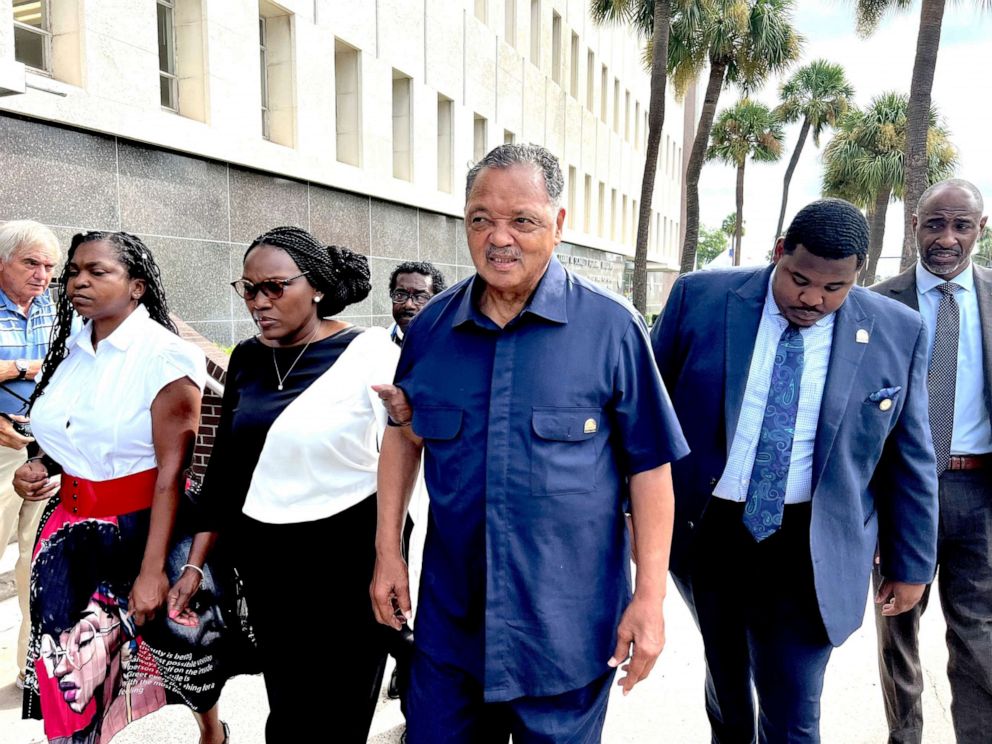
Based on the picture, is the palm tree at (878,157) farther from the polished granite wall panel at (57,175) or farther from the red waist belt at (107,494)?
the red waist belt at (107,494)

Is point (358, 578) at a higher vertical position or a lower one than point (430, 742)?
higher

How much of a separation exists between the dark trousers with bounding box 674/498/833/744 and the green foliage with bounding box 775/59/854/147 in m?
35.7

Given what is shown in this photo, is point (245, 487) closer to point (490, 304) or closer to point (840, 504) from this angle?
point (490, 304)

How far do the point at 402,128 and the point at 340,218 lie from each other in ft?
10.3

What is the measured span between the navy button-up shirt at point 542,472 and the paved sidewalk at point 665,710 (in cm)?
164

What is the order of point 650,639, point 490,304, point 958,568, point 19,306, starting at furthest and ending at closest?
1. point 19,306
2. point 958,568
3. point 490,304
4. point 650,639

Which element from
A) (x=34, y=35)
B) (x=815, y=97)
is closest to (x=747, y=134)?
(x=815, y=97)

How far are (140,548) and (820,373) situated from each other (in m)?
2.26

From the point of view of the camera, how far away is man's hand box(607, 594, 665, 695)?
180 cm

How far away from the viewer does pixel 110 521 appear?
2.41 metres

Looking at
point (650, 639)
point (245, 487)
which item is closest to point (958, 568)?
point (650, 639)

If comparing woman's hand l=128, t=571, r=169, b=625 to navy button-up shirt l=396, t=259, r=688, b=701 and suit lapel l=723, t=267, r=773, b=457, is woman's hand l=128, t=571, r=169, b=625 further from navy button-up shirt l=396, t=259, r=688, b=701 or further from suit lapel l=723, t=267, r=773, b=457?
suit lapel l=723, t=267, r=773, b=457

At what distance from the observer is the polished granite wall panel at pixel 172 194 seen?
27.7ft

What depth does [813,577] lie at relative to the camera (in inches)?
87.4
